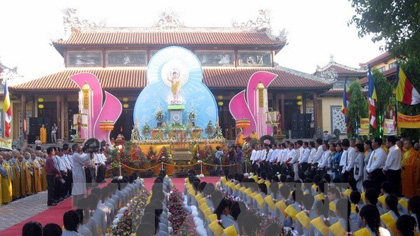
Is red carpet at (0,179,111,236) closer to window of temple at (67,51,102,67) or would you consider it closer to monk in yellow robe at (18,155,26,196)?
monk in yellow robe at (18,155,26,196)

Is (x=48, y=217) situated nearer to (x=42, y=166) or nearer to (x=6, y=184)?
(x=6, y=184)

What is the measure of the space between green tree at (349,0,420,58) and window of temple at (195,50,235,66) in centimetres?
2165

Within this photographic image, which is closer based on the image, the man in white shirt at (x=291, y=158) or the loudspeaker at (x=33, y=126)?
the man in white shirt at (x=291, y=158)

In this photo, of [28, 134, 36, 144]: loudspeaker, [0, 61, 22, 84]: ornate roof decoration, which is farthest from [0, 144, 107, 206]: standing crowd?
[0, 61, 22, 84]: ornate roof decoration

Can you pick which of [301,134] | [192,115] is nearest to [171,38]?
[192,115]

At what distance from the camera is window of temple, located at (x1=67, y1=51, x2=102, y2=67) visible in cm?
3416

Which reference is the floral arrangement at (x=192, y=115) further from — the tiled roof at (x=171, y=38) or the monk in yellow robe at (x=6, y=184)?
the monk in yellow robe at (x=6, y=184)

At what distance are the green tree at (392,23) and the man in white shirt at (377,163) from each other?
227 cm

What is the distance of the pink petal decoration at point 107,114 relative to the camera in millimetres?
28141

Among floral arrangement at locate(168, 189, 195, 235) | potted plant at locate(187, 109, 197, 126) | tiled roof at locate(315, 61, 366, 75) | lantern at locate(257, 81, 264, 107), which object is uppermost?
tiled roof at locate(315, 61, 366, 75)

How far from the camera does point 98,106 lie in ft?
93.8

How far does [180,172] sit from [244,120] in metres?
6.41

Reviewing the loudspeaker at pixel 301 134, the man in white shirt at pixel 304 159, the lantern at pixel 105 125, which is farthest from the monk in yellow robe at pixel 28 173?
the loudspeaker at pixel 301 134

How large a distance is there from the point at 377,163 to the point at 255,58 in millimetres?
24023
